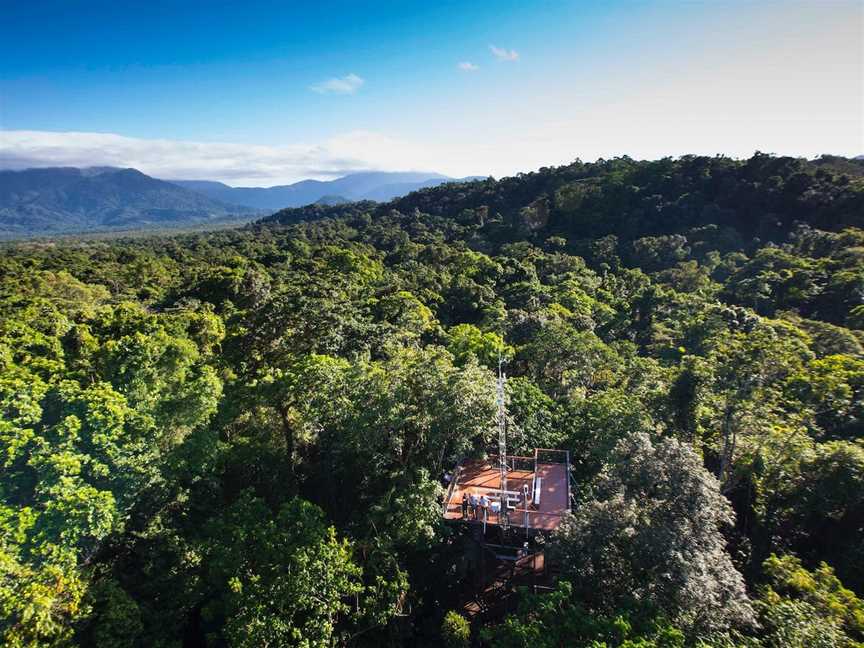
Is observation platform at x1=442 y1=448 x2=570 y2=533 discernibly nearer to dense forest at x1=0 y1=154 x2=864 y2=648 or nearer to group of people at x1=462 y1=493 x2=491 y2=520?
group of people at x1=462 y1=493 x2=491 y2=520

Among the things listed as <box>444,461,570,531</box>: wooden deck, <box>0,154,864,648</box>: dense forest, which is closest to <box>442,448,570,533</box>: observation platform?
<box>444,461,570,531</box>: wooden deck

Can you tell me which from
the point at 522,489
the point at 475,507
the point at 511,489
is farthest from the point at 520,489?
the point at 475,507

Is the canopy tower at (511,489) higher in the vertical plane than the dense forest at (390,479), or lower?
lower

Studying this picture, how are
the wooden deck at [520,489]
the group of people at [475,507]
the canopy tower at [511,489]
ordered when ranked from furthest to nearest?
the wooden deck at [520,489] → the group of people at [475,507] → the canopy tower at [511,489]

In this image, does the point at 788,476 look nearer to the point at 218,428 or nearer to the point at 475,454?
the point at 475,454

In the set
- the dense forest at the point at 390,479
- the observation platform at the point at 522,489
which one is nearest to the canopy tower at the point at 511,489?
the observation platform at the point at 522,489

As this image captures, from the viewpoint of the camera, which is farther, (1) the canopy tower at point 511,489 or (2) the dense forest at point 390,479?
(1) the canopy tower at point 511,489

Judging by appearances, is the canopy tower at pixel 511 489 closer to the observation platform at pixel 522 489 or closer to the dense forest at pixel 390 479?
the observation platform at pixel 522 489

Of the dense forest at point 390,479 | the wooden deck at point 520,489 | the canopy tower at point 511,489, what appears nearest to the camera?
the dense forest at point 390,479
